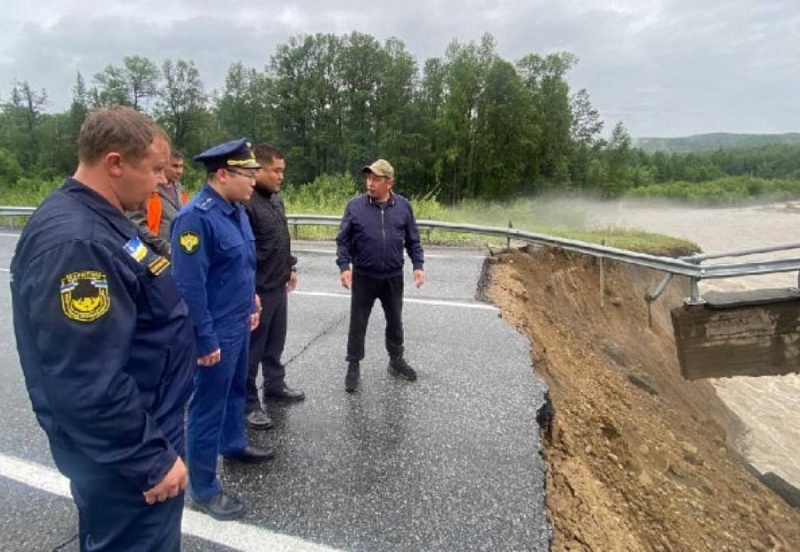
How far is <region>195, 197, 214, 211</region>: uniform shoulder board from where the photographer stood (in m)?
2.57

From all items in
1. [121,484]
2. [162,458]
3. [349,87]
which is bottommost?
[121,484]

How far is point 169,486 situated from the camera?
1.64 m

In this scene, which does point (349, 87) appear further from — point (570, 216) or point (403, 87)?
point (570, 216)

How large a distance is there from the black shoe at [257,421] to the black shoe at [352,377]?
728mm

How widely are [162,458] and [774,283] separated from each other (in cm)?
1772

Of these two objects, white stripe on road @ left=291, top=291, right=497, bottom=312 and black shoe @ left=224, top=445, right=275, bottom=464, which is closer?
black shoe @ left=224, top=445, right=275, bottom=464

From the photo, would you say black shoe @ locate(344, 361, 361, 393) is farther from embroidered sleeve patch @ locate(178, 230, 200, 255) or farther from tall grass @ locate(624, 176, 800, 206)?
tall grass @ locate(624, 176, 800, 206)

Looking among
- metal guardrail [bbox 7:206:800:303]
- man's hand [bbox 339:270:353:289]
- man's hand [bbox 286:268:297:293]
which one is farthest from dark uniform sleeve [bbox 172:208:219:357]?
metal guardrail [bbox 7:206:800:303]

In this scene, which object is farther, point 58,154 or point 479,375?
point 58,154

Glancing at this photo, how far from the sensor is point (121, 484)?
1644 mm

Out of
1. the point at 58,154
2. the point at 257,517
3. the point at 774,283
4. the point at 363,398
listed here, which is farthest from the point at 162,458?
the point at 58,154

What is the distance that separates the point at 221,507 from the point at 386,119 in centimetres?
4452

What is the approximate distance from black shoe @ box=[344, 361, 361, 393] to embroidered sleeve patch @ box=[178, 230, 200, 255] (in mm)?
1935

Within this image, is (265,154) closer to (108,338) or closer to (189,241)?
(189,241)
